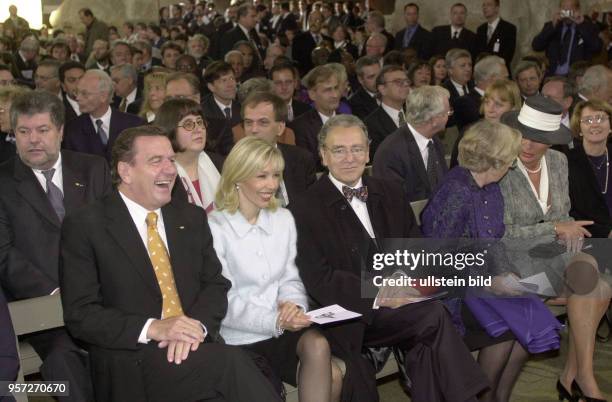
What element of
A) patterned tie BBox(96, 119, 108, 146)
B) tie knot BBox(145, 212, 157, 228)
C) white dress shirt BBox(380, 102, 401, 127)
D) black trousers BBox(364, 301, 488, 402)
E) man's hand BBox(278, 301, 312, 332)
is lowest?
black trousers BBox(364, 301, 488, 402)

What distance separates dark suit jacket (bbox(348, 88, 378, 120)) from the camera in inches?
337

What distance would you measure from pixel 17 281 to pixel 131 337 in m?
0.86

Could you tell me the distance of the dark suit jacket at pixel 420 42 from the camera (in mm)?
12094

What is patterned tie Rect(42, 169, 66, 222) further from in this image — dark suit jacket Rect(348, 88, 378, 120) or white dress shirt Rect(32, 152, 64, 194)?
dark suit jacket Rect(348, 88, 378, 120)

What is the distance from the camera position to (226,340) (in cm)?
374

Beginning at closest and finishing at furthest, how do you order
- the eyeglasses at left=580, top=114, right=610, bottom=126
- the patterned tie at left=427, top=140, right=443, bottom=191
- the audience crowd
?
the audience crowd, the eyeglasses at left=580, top=114, right=610, bottom=126, the patterned tie at left=427, top=140, right=443, bottom=191

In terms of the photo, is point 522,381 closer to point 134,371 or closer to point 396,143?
point 396,143

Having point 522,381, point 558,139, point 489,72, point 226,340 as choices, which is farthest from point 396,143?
point 489,72

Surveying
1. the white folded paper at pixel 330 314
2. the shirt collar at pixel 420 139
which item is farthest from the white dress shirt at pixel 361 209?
the shirt collar at pixel 420 139

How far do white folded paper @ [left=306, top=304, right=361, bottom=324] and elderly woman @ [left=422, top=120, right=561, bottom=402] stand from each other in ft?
2.52

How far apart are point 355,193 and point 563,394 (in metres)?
1.46


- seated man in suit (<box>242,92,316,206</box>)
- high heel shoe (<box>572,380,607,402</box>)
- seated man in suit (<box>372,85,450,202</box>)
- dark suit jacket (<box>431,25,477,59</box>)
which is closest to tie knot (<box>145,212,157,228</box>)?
seated man in suit (<box>242,92,316,206</box>)

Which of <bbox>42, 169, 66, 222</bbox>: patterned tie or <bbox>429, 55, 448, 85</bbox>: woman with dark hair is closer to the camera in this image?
<bbox>42, 169, 66, 222</bbox>: patterned tie

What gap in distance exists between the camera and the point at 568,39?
10.4m
